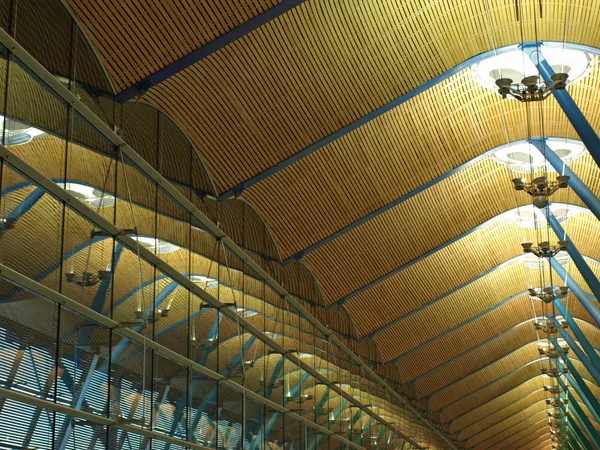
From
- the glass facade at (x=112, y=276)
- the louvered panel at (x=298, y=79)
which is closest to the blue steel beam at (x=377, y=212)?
the glass facade at (x=112, y=276)

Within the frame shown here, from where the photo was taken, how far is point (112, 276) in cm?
1652

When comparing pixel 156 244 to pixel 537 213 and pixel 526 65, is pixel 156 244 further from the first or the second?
pixel 537 213

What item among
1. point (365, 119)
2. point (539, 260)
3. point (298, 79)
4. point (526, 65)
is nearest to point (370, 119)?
point (365, 119)

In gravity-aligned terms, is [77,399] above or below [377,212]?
below

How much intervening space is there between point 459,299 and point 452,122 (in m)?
17.3

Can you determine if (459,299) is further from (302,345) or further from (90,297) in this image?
(90,297)

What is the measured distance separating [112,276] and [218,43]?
18.4 feet

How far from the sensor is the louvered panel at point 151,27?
1716cm

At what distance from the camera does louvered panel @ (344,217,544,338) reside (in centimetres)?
3775

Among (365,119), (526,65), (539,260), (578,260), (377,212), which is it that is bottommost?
(365,119)

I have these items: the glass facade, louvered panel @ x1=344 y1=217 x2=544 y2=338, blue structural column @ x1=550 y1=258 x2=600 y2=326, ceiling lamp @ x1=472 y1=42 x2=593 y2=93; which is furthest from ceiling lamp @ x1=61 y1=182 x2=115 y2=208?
blue structural column @ x1=550 y1=258 x2=600 y2=326

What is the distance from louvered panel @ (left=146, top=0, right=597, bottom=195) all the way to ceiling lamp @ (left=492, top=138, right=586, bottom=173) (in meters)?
7.03

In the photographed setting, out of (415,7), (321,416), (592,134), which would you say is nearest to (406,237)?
(321,416)

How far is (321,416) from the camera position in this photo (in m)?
32.4
